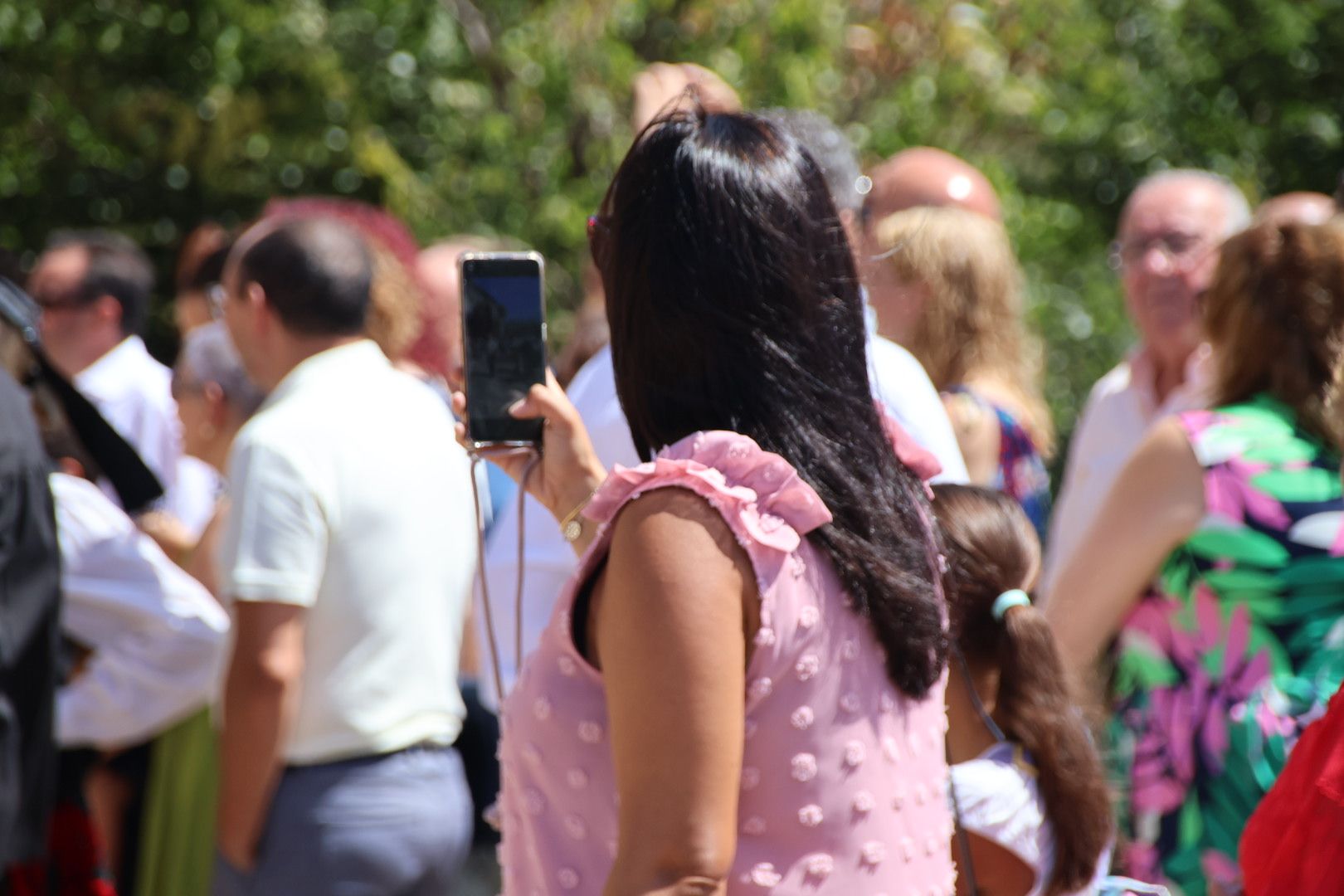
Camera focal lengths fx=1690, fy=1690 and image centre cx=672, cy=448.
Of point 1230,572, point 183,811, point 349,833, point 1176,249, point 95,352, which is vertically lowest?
point 183,811

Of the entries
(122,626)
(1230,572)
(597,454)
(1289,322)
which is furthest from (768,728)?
(122,626)

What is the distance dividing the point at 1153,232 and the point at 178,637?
2.89 m

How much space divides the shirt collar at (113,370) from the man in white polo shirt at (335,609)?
221cm

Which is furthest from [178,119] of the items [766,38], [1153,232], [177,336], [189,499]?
[1153,232]

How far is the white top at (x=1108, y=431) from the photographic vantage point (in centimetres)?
469

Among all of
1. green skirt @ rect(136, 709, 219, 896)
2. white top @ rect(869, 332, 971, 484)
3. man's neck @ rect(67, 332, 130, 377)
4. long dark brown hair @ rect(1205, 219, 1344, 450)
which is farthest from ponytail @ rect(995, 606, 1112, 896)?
man's neck @ rect(67, 332, 130, 377)

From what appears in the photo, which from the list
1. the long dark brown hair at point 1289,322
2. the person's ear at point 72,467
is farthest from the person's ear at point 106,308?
the long dark brown hair at point 1289,322

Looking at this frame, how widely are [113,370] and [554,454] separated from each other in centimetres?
406

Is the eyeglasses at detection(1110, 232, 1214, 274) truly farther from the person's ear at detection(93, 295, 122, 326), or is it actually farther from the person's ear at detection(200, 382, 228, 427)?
the person's ear at detection(93, 295, 122, 326)

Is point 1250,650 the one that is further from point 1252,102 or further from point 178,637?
point 1252,102

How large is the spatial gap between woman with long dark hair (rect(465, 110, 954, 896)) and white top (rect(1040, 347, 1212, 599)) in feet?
9.66

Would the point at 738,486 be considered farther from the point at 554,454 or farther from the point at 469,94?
the point at 469,94

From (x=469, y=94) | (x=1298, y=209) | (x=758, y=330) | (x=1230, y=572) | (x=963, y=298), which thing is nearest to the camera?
(x=758, y=330)

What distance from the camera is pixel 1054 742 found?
2375mm
